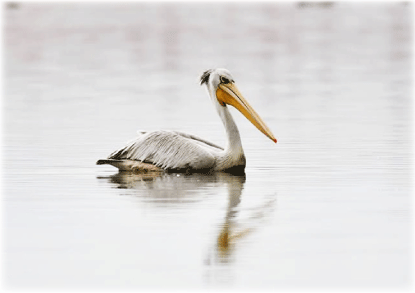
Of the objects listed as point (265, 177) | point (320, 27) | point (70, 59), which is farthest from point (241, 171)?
point (320, 27)

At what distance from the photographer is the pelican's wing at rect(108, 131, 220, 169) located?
11.2 meters

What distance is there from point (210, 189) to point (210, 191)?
4.9 inches

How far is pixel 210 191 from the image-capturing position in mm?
10086

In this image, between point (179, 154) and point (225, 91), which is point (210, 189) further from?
point (225, 91)

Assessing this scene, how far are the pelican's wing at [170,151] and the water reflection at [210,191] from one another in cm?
12

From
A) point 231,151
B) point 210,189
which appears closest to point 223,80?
point 231,151

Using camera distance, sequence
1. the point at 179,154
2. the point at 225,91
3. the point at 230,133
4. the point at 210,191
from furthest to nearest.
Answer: the point at 225,91, the point at 230,133, the point at 179,154, the point at 210,191

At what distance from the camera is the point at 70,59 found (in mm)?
33781

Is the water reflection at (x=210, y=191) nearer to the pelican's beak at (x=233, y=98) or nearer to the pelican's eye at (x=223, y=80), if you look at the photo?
the pelican's beak at (x=233, y=98)

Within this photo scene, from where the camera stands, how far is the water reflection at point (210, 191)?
25.8 ft

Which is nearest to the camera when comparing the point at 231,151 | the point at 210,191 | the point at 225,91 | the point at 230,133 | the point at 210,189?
the point at 210,191

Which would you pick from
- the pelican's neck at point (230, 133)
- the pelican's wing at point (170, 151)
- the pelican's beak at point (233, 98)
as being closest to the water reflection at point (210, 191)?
the pelican's wing at point (170, 151)

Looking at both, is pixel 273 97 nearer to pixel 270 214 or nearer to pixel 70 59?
pixel 270 214

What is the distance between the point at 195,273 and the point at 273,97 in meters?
12.9
